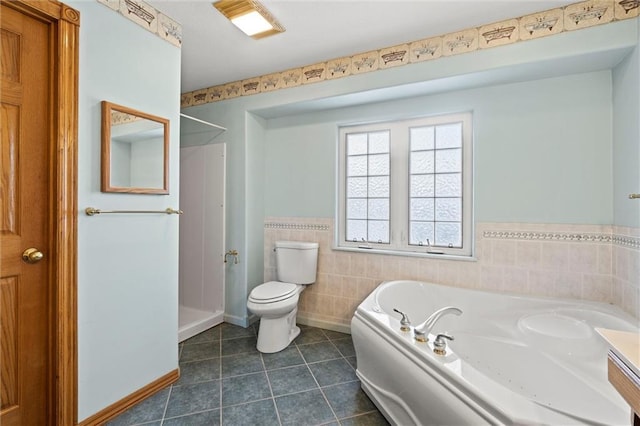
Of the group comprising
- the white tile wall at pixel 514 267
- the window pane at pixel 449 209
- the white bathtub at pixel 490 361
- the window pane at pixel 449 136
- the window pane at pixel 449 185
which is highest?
the window pane at pixel 449 136

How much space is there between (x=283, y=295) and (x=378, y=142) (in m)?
1.60

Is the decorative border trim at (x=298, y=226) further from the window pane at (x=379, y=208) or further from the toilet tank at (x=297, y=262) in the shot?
the window pane at (x=379, y=208)

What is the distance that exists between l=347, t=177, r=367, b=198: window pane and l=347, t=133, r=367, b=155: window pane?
0.26 metres

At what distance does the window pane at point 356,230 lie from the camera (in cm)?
272

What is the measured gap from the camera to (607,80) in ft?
6.22

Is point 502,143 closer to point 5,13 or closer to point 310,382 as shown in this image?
point 310,382

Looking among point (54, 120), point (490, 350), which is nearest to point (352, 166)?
point (490, 350)

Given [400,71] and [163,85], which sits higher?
[400,71]

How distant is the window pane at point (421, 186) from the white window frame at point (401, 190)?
2.1 inches

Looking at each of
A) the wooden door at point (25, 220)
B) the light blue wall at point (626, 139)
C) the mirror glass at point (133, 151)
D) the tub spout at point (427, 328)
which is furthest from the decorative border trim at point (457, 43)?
the tub spout at point (427, 328)

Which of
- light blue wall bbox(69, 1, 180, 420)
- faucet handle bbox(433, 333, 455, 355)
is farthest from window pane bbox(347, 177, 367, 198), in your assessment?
faucet handle bbox(433, 333, 455, 355)

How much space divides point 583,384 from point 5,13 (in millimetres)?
3261

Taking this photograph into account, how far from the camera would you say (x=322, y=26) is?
6.41ft

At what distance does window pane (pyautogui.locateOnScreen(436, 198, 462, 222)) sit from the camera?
2371 mm
